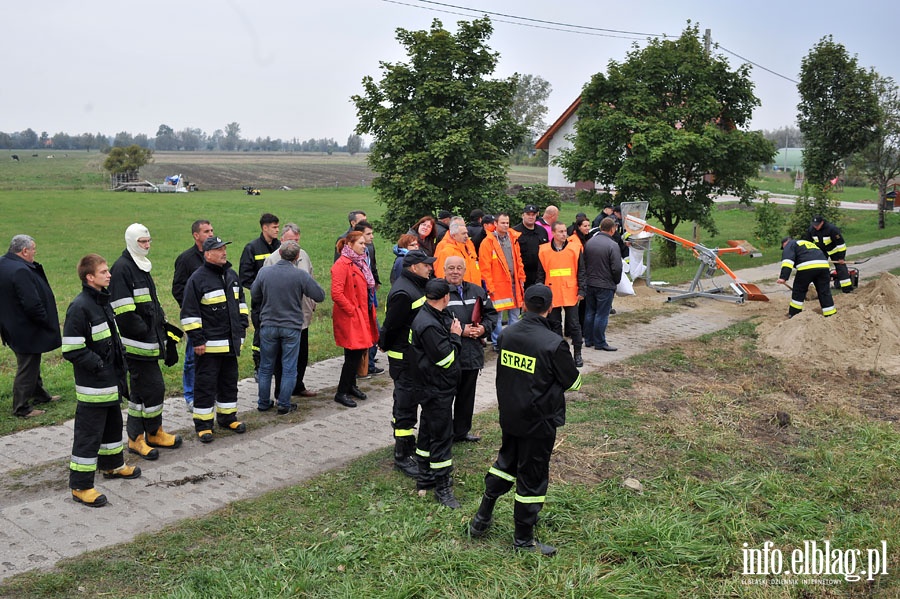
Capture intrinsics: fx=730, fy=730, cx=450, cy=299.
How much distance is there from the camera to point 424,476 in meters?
5.95

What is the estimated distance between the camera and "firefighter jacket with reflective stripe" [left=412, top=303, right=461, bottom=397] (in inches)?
223

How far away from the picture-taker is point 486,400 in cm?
858

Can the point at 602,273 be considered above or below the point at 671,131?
below

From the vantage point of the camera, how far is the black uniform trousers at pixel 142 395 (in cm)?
661

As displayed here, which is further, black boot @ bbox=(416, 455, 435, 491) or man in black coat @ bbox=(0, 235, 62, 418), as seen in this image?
man in black coat @ bbox=(0, 235, 62, 418)

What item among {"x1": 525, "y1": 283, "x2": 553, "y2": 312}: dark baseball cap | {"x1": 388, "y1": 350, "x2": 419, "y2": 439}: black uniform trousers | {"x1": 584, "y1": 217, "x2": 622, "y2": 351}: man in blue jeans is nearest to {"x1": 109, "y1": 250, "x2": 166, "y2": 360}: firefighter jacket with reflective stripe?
{"x1": 388, "y1": 350, "x2": 419, "y2": 439}: black uniform trousers

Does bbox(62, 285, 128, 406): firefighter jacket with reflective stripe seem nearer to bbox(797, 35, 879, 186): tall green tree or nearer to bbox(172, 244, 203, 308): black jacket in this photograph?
bbox(172, 244, 203, 308): black jacket

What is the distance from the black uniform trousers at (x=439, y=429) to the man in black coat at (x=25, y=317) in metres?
4.57

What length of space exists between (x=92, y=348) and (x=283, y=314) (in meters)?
2.19

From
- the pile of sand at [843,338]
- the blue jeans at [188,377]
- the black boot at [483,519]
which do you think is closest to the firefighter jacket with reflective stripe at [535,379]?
the black boot at [483,519]

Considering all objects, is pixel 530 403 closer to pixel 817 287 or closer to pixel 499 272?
pixel 499 272

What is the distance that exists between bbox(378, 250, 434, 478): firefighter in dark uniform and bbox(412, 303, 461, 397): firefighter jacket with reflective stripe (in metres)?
0.47

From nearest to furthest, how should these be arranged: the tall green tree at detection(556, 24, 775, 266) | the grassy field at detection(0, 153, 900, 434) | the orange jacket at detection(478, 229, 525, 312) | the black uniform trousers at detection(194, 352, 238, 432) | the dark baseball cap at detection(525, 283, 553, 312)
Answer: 1. the dark baseball cap at detection(525, 283, 553, 312)
2. the black uniform trousers at detection(194, 352, 238, 432)
3. the orange jacket at detection(478, 229, 525, 312)
4. the grassy field at detection(0, 153, 900, 434)
5. the tall green tree at detection(556, 24, 775, 266)

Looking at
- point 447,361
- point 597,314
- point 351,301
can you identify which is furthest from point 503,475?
point 597,314
